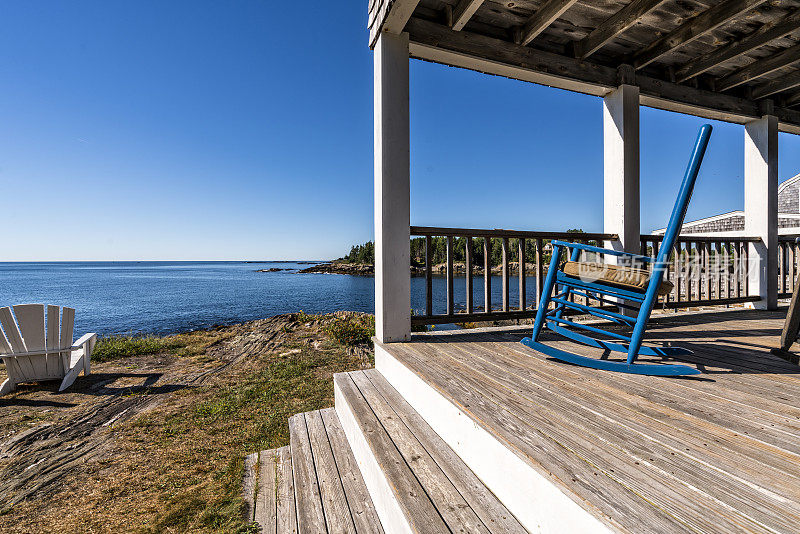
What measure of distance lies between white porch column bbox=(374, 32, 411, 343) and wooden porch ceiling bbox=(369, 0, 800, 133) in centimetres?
24

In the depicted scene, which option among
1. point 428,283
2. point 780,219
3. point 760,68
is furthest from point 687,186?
point 780,219

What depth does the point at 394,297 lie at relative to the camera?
2580 mm

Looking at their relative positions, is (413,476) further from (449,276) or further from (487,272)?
(487,272)

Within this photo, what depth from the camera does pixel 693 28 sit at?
2.83 meters

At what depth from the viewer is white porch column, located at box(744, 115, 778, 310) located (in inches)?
157

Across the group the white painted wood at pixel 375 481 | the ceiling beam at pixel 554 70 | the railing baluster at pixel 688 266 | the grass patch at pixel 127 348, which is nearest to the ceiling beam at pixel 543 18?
the ceiling beam at pixel 554 70

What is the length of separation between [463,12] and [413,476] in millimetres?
2985

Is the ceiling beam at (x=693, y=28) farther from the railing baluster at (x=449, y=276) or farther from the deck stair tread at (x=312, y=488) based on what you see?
the deck stair tread at (x=312, y=488)

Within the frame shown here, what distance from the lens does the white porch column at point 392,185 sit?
2.52 metres

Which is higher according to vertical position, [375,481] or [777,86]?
[777,86]

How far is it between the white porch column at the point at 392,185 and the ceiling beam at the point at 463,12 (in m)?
0.44

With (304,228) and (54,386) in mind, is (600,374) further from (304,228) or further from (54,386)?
(304,228)

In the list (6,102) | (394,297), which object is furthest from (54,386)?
(6,102)

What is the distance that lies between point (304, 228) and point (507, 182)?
19.1 meters
